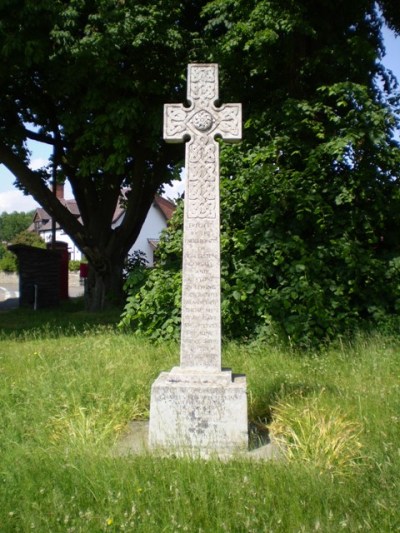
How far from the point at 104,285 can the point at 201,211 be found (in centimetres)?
1034

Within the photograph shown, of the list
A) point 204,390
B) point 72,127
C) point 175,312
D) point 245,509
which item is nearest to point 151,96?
point 72,127

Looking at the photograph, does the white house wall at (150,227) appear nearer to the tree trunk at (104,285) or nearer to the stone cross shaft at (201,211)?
the tree trunk at (104,285)

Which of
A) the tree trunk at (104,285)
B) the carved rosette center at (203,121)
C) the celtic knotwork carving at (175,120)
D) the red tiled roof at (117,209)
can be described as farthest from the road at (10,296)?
the carved rosette center at (203,121)

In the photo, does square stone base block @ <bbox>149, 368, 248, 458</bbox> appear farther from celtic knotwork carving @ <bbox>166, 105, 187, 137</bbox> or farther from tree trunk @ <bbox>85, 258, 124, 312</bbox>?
tree trunk @ <bbox>85, 258, 124, 312</bbox>

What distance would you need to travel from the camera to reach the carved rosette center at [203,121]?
454 centimetres

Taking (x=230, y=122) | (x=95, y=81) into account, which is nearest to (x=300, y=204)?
(x=230, y=122)

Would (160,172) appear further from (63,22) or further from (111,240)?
(63,22)

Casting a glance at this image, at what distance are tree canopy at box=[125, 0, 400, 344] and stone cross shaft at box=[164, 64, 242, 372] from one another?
9.22 ft

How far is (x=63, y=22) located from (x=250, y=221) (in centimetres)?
551

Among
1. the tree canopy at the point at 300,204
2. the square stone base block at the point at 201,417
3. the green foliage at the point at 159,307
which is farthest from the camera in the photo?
the green foliage at the point at 159,307

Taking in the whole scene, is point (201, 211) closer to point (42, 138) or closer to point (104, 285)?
point (104, 285)

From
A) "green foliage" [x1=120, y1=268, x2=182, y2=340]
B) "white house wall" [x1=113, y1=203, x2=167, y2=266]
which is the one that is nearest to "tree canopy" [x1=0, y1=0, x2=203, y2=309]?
"green foliage" [x1=120, y1=268, x2=182, y2=340]

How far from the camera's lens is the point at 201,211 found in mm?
4449

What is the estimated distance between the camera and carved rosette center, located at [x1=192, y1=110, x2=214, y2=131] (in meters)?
4.54
